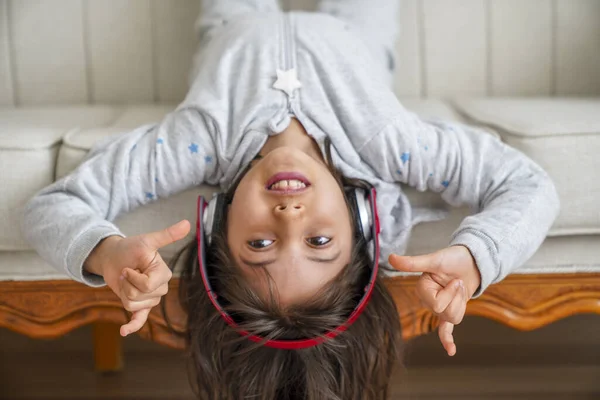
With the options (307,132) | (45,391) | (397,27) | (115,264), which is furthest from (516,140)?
(45,391)

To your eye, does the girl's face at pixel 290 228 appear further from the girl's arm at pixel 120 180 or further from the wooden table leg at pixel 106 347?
the wooden table leg at pixel 106 347

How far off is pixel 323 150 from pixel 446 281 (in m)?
0.31

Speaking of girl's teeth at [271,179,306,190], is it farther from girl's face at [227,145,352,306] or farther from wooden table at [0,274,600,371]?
wooden table at [0,274,600,371]

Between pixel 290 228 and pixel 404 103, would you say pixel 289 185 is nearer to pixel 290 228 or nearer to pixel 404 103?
pixel 290 228

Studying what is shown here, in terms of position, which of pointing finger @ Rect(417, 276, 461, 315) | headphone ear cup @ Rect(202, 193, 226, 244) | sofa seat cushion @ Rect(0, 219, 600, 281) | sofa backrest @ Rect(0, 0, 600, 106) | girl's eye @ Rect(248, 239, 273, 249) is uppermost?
sofa backrest @ Rect(0, 0, 600, 106)

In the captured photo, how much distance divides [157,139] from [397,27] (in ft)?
2.17

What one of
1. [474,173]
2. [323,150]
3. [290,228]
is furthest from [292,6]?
[290,228]

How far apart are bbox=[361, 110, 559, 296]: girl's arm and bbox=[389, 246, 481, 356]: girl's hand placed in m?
0.07

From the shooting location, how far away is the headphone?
2.78 feet

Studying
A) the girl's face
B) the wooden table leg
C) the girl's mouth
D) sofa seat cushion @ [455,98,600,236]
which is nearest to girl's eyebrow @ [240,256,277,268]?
the girl's face

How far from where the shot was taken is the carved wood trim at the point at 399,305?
1062mm

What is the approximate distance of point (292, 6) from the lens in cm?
152

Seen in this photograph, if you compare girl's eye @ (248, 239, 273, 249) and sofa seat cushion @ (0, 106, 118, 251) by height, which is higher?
sofa seat cushion @ (0, 106, 118, 251)

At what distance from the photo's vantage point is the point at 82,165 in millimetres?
1002
